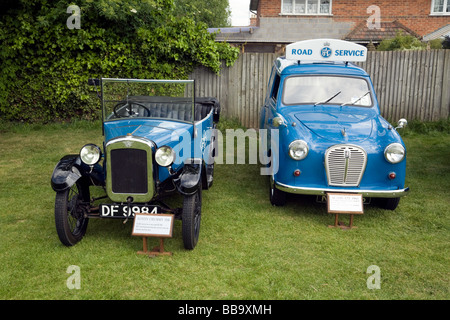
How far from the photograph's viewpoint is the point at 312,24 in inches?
714

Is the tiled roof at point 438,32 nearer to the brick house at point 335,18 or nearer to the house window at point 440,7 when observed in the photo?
the brick house at point 335,18

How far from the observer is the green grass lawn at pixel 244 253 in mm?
3604

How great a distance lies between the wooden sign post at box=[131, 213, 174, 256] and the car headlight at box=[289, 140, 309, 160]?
5.80ft

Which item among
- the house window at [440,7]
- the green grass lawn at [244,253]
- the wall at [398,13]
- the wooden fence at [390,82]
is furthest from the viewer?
the house window at [440,7]

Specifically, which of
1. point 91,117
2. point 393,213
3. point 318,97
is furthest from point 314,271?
point 91,117

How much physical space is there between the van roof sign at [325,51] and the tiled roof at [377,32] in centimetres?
1144

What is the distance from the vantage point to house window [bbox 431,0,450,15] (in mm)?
18469

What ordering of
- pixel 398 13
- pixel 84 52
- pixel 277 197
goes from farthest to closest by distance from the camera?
pixel 398 13 < pixel 84 52 < pixel 277 197

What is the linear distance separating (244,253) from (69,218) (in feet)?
6.39

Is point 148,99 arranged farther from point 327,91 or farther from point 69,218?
point 327,91

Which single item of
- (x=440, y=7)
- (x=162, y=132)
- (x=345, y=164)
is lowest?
(x=345, y=164)

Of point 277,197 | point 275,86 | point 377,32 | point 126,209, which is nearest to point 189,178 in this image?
point 126,209

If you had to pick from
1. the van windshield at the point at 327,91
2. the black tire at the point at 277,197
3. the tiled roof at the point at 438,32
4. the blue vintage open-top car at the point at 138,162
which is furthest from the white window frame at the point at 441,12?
the blue vintage open-top car at the point at 138,162

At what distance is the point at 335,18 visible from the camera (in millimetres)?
18406
